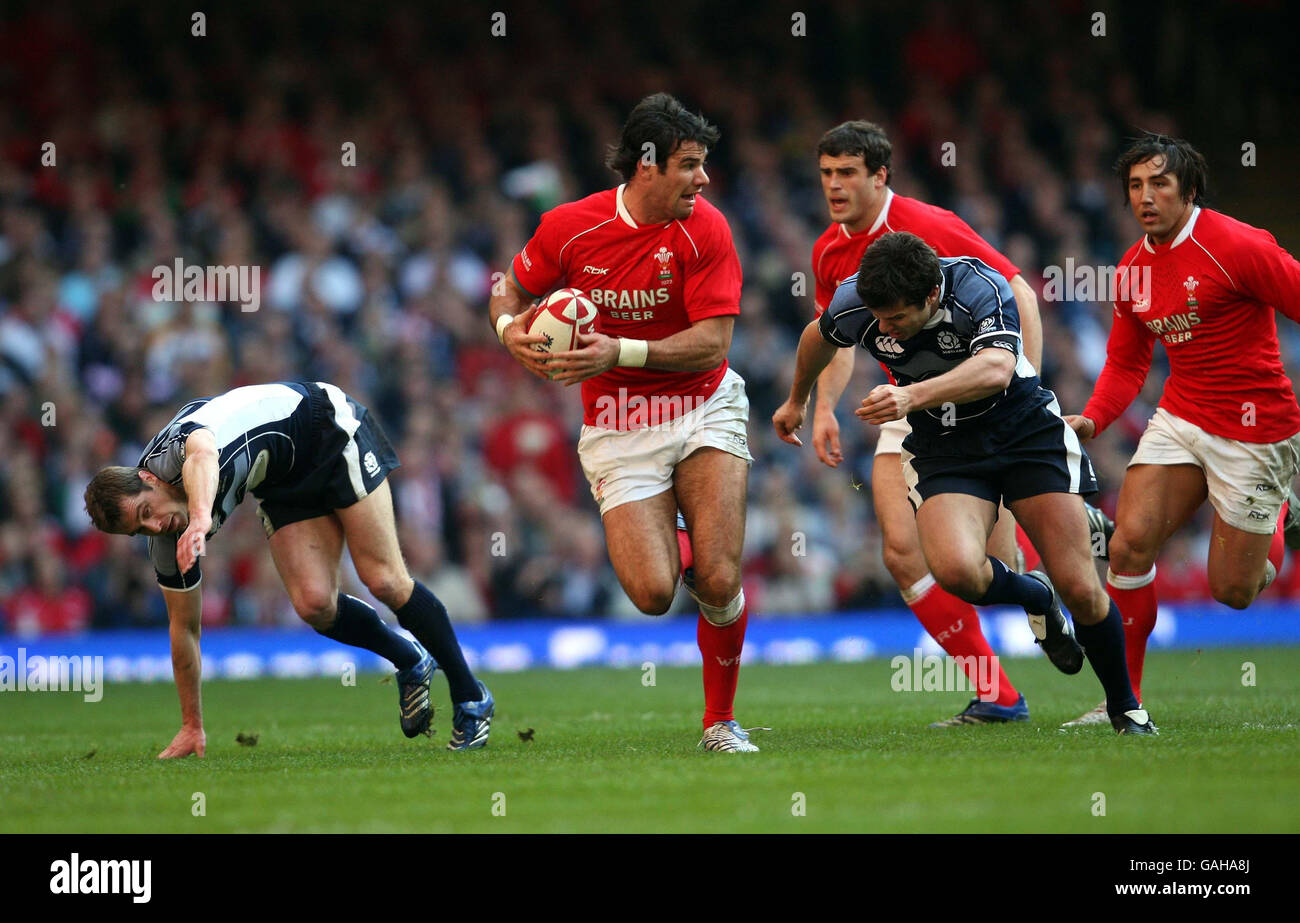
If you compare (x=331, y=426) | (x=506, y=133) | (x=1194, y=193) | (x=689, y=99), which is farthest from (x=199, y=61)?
(x=1194, y=193)

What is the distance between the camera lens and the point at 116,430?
14.6m

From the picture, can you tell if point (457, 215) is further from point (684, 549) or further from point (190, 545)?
point (190, 545)

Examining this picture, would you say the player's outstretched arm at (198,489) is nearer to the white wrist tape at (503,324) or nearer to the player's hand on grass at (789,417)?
the white wrist tape at (503,324)

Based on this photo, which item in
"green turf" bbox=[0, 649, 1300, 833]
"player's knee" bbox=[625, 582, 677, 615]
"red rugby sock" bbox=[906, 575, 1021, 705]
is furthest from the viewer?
"red rugby sock" bbox=[906, 575, 1021, 705]

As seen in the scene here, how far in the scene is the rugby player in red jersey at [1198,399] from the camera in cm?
701

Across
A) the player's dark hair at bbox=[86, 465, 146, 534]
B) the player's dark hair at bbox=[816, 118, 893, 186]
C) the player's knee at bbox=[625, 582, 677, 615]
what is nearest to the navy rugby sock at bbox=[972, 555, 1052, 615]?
the player's knee at bbox=[625, 582, 677, 615]

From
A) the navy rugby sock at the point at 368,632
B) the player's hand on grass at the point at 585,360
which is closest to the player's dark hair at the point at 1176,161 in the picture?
the player's hand on grass at the point at 585,360

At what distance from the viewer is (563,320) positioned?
261 inches

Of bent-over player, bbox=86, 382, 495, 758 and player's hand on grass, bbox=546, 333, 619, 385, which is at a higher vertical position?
player's hand on grass, bbox=546, 333, 619, 385

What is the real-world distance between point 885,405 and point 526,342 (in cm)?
160

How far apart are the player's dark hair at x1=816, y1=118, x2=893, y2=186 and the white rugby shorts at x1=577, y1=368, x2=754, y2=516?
4.25 ft

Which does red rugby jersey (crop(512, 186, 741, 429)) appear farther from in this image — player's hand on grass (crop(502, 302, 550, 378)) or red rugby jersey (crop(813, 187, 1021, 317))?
red rugby jersey (crop(813, 187, 1021, 317))

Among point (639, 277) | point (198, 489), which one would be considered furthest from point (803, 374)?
point (198, 489)

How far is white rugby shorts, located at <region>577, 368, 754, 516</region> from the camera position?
22.6 ft
